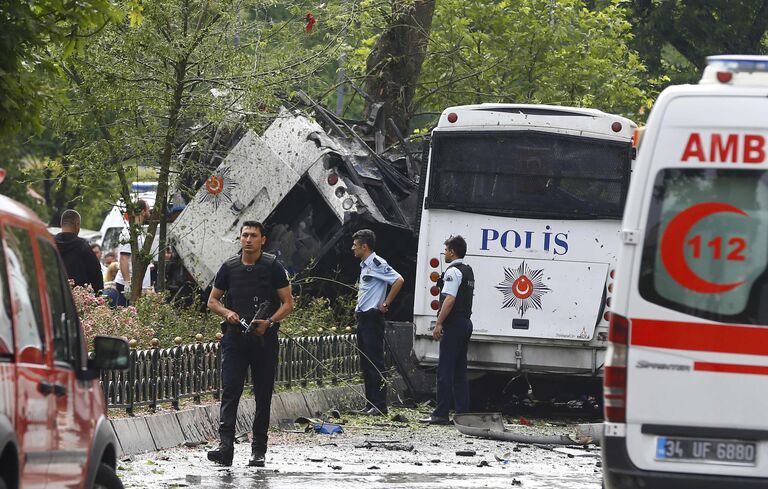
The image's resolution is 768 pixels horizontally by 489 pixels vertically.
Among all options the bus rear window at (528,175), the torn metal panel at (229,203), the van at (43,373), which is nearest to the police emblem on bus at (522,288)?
the bus rear window at (528,175)

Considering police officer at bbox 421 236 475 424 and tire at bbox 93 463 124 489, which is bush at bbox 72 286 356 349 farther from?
tire at bbox 93 463 124 489

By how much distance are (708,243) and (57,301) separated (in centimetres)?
319

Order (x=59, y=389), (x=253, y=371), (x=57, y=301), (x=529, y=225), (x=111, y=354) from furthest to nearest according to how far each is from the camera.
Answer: (x=529, y=225) → (x=253, y=371) → (x=111, y=354) → (x=57, y=301) → (x=59, y=389)

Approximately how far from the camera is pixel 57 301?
737 centimetres

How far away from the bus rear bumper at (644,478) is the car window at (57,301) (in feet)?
8.87

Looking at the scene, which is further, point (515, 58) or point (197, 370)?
point (515, 58)

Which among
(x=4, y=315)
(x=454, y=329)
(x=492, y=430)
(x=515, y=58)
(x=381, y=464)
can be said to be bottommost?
(x=381, y=464)

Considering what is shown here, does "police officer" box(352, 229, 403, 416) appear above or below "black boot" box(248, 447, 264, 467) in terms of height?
above

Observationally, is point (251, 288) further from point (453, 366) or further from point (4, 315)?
point (4, 315)

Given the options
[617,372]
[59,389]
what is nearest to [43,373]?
[59,389]

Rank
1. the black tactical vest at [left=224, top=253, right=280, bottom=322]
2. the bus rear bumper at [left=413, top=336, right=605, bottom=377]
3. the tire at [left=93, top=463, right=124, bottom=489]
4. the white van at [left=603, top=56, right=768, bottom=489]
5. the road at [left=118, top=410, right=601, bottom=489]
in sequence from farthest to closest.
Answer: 1. the bus rear bumper at [left=413, top=336, right=605, bottom=377]
2. the black tactical vest at [left=224, top=253, right=280, bottom=322]
3. the road at [left=118, top=410, right=601, bottom=489]
4. the white van at [left=603, top=56, right=768, bottom=489]
5. the tire at [left=93, top=463, right=124, bottom=489]

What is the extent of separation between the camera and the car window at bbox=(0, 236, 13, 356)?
618 centimetres

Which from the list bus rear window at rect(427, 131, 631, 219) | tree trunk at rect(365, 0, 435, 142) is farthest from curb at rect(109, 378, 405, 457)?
tree trunk at rect(365, 0, 435, 142)

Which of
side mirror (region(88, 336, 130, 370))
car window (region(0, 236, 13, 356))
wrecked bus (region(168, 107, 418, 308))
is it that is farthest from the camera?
wrecked bus (region(168, 107, 418, 308))
